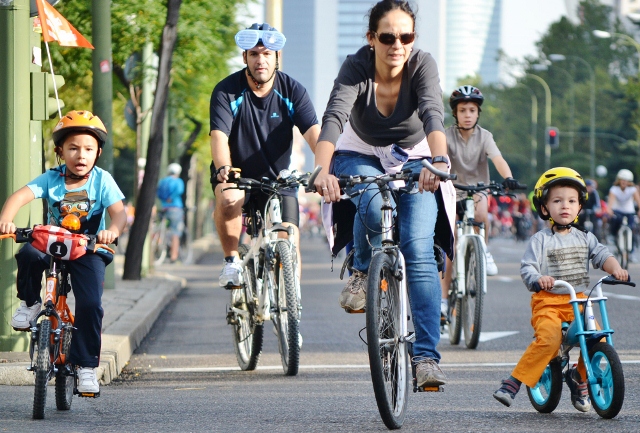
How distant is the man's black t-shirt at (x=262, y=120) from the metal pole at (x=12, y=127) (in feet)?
4.11

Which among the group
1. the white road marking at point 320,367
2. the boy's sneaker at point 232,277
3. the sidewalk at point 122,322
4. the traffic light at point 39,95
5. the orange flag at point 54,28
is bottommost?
the white road marking at point 320,367

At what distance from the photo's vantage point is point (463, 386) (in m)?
7.65

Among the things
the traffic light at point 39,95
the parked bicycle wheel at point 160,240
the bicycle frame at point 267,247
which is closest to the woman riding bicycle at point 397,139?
the bicycle frame at point 267,247

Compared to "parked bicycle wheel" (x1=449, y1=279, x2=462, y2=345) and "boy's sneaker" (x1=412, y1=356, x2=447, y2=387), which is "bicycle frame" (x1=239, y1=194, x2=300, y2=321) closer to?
"parked bicycle wheel" (x1=449, y1=279, x2=462, y2=345)

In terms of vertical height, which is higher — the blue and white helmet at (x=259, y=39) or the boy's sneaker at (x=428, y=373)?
the blue and white helmet at (x=259, y=39)

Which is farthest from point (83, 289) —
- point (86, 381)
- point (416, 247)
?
point (416, 247)

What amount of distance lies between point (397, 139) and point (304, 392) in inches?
67.0

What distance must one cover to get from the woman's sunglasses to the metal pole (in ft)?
11.0

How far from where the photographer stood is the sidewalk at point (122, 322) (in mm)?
7844

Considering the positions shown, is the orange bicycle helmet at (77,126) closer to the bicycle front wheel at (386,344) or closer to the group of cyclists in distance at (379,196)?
the group of cyclists in distance at (379,196)

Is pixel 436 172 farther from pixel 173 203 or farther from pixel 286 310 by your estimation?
pixel 173 203

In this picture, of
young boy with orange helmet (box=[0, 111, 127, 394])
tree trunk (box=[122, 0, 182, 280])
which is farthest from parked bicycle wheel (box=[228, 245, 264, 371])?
tree trunk (box=[122, 0, 182, 280])

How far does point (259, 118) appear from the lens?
340 inches

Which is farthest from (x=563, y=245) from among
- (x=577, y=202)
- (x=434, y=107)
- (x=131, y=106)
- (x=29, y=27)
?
(x=131, y=106)
